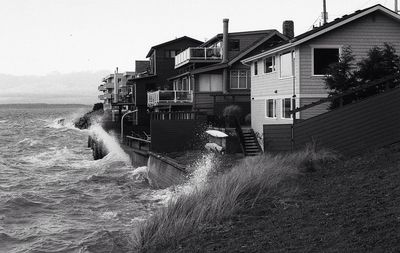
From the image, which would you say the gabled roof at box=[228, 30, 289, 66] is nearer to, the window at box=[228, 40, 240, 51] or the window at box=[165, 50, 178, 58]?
the window at box=[228, 40, 240, 51]

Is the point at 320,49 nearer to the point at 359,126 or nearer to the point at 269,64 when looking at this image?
the point at 269,64

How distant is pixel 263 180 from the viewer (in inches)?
522

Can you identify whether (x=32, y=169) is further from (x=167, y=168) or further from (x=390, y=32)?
(x=390, y=32)

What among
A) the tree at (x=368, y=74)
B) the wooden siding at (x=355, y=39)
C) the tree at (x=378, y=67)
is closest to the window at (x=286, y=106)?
the wooden siding at (x=355, y=39)

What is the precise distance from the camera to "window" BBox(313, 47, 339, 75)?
25.2m

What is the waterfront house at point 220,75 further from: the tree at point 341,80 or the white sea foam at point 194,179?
the tree at point 341,80

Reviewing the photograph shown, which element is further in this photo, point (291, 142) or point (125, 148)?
point (125, 148)

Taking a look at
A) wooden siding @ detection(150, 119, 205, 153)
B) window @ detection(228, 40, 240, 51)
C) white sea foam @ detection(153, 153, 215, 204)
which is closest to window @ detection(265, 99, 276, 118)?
wooden siding @ detection(150, 119, 205, 153)

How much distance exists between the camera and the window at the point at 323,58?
992 inches

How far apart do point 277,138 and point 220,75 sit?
21751 mm

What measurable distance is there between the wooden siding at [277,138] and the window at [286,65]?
17.0 ft

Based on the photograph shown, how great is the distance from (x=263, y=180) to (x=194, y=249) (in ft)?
14.7

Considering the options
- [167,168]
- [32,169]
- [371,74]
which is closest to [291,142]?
[371,74]

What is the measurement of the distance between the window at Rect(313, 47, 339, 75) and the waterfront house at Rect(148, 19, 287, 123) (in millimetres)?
12753
